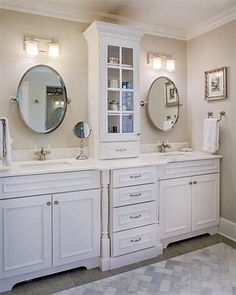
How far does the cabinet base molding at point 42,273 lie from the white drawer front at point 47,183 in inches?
25.1

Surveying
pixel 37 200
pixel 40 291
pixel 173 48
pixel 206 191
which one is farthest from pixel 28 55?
pixel 206 191

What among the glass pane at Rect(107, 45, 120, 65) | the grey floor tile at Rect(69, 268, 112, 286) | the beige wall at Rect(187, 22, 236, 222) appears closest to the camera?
the grey floor tile at Rect(69, 268, 112, 286)

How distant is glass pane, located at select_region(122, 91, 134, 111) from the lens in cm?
275

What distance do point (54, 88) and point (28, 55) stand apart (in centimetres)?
38

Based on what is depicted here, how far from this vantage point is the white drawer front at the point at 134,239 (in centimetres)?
235

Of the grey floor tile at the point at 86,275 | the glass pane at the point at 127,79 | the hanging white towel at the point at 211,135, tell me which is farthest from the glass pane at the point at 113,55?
the grey floor tile at the point at 86,275

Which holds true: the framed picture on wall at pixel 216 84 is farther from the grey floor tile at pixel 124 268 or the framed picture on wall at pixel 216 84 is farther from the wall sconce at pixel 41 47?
the grey floor tile at pixel 124 268

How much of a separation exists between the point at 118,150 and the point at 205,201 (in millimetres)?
1135

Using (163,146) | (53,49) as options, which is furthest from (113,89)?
(163,146)

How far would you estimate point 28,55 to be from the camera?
254 centimetres

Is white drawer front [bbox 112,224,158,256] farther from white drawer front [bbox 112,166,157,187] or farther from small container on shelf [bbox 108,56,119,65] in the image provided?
small container on shelf [bbox 108,56,119,65]

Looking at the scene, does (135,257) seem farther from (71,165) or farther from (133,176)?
(71,165)

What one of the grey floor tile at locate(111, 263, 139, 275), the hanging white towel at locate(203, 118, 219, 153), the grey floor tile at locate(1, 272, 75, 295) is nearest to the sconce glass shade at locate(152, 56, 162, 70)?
the hanging white towel at locate(203, 118, 219, 153)

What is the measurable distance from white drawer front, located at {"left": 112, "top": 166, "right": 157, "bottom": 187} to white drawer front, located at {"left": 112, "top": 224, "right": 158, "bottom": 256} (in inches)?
16.8
